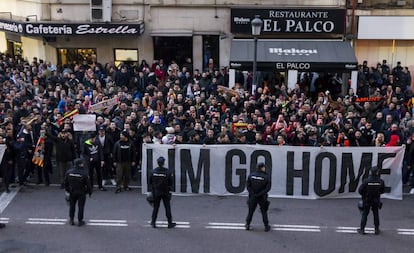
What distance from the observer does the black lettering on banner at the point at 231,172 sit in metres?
13.8

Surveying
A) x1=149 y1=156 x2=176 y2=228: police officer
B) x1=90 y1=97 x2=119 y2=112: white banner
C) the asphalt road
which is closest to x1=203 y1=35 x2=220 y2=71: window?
x1=90 y1=97 x2=119 y2=112: white banner

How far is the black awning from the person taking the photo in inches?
822

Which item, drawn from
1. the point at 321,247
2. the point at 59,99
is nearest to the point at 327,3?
the point at 59,99

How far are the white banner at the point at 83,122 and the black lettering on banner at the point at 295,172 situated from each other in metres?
5.24

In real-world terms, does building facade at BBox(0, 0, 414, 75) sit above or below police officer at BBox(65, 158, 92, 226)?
above

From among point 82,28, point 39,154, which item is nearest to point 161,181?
point 39,154

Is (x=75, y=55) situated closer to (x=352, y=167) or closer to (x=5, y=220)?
(x=5, y=220)

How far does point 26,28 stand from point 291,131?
1280 cm

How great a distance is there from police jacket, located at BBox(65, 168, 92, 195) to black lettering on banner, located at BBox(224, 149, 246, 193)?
11.4ft

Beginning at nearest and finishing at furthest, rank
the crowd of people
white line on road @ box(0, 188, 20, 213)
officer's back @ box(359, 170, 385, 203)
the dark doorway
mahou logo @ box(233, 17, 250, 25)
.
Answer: officer's back @ box(359, 170, 385, 203)
white line on road @ box(0, 188, 20, 213)
the crowd of people
mahou logo @ box(233, 17, 250, 25)
the dark doorway

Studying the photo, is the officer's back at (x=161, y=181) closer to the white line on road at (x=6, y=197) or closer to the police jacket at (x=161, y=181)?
the police jacket at (x=161, y=181)

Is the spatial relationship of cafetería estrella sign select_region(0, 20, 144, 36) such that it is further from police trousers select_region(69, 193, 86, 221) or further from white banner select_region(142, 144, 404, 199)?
police trousers select_region(69, 193, 86, 221)

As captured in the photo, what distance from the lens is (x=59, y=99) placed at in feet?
60.8

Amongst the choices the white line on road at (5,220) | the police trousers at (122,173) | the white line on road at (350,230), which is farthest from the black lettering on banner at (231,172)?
the white line on road at (5,220)
